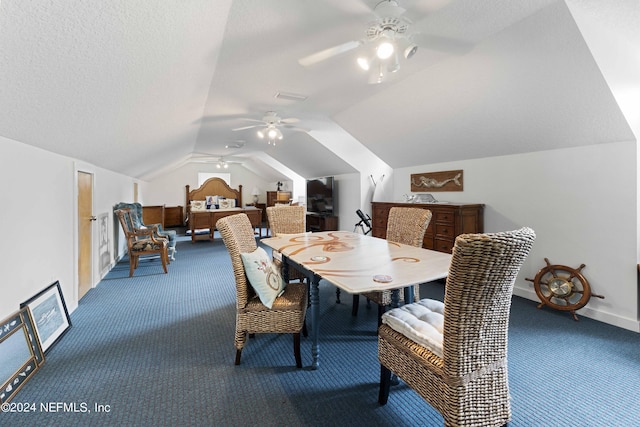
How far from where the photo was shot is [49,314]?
226cm

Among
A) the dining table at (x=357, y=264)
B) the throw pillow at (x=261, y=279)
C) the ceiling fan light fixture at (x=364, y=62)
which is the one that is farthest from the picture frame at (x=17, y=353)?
the ceiling fan light fixture at (x=364, y=62)

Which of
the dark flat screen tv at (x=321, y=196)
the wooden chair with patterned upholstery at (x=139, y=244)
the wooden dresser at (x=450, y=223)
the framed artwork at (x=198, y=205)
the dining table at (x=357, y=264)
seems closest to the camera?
the dining table at (x=357, y=264)

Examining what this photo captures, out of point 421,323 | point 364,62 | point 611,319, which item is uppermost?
point 364,62

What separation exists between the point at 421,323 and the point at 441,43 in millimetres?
2114

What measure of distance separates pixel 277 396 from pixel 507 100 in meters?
3.22

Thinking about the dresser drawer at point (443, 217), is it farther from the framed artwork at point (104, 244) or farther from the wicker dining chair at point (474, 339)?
the framed artwork at point (104, 244)

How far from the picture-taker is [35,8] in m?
1.02

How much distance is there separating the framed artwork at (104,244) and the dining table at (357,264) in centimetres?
292

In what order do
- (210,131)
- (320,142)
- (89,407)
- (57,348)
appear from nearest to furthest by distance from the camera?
1. (89,407)
2. (57,348)
3. (210,131)
4. (320,142)

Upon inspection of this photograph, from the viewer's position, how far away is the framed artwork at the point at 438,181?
409 centimetres

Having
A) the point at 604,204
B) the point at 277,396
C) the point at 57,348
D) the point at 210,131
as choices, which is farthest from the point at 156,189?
the point at 604,204

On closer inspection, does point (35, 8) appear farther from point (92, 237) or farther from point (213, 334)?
point (92, 237)

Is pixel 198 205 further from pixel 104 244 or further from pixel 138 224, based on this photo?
pixel 104 244

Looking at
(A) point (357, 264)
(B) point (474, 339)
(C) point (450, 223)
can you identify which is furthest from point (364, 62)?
(C) point (450, 223)
